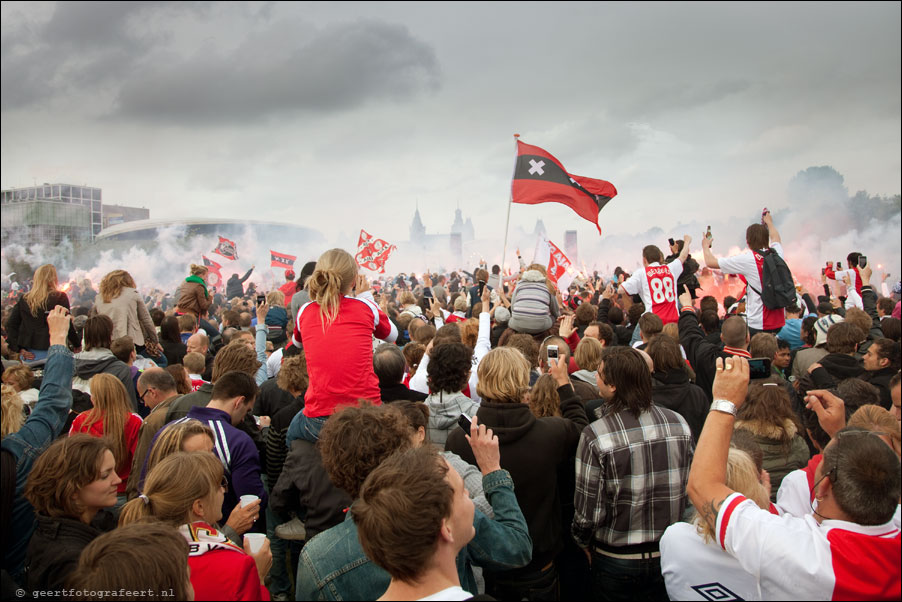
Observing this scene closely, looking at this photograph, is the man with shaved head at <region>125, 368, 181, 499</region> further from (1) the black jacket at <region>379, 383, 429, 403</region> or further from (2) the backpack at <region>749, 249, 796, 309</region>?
(2) the backpack at <region>749, 249, 796, 309</region>

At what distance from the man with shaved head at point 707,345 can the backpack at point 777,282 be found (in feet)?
5.63

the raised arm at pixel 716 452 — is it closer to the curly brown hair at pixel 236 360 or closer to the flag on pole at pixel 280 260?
the curly brown hair at pixel 236 360

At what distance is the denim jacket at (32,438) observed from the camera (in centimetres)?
300

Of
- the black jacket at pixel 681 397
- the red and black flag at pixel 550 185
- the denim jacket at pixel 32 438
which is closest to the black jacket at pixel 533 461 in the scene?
the black jacket at pixel 681 397

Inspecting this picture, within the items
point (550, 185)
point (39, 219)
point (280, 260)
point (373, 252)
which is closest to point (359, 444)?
point (550, 185)

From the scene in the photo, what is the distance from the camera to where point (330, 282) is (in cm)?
412

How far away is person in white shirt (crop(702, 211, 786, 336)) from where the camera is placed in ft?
22.0

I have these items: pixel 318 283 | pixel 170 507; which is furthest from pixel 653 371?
pixel 170 507

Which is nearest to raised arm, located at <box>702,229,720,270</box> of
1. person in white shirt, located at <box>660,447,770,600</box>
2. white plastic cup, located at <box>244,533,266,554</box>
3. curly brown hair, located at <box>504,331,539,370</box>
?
curly brown hair, located at <box>504,331,539,370</box>

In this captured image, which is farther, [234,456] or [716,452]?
[234,456]

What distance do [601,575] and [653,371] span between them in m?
1.52

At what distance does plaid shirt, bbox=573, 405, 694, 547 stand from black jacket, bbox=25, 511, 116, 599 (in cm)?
244

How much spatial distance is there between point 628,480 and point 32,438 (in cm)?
322

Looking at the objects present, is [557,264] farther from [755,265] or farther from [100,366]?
[100,366]
